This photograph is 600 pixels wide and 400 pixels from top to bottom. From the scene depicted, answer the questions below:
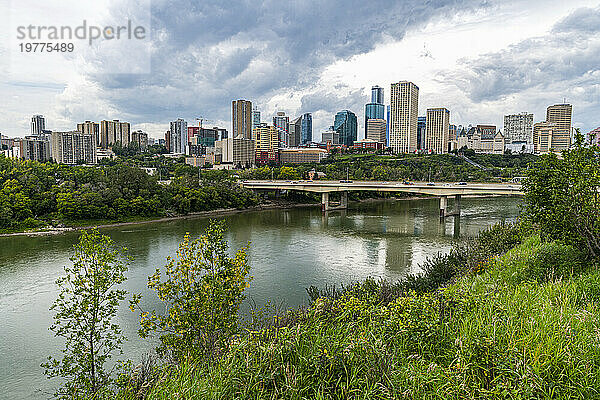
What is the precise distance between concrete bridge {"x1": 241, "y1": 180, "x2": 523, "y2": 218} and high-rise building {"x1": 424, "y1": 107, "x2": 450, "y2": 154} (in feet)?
180

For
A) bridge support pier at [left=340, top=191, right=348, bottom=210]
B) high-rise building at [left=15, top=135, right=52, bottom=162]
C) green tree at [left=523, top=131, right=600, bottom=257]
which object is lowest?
bridge support pier at [left=340, top=191, right=348, bottom=210]

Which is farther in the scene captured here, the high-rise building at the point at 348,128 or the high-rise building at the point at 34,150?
the high-rise building at the point at 348,128

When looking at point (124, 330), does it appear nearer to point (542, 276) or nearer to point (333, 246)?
point (542, 276)

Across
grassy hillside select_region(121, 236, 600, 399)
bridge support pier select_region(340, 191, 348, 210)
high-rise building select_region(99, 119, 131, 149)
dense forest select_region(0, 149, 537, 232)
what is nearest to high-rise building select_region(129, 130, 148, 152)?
high-rise building select_region(99, 119, 131, 149)

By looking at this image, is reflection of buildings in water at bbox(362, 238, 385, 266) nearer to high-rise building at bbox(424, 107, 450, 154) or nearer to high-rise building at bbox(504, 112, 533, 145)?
high-rise building at bbox(424, 107, 450, 154)

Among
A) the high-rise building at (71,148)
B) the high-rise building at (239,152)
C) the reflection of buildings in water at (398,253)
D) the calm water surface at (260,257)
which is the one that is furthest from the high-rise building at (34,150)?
the reflection of buildings in water at (398,253)

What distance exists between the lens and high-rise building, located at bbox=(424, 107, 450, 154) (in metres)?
78.6

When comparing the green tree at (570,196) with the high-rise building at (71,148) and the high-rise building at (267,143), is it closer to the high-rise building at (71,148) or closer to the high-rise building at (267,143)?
the high-rise building at (71,148)

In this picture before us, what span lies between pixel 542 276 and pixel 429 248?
1075 cm

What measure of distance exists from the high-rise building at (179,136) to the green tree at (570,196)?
8010cm

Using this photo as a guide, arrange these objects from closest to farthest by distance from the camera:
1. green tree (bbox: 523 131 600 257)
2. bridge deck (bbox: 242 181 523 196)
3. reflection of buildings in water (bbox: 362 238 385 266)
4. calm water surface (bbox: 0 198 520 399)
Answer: green tree (bbox: 523 131 600 257) → calm water surface (bbox: 0 198 520 399) → reflection of buildings in water (bbox: 362 238 385 266) → bridge deck (bbox: 242 181 523 196)

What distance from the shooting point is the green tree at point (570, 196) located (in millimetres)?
5570

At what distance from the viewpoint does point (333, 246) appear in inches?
644

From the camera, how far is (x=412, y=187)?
25.3 metres
